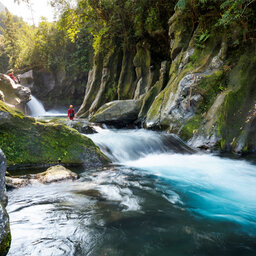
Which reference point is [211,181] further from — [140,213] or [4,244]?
[4,244]

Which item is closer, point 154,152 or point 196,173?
point 196,173

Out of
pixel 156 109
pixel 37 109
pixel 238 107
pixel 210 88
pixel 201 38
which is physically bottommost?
pixel 37 109

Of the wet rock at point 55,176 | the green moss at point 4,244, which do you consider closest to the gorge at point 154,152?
the green moss at point 4,244

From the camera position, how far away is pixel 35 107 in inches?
1040

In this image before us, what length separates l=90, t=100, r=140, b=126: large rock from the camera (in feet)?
41.7

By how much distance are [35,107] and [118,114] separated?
1748cm

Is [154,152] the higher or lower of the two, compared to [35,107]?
higher

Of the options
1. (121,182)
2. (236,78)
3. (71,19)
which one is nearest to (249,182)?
(121,182)

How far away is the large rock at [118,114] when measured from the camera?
12711 millimetres

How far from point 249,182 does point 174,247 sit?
3558 mm

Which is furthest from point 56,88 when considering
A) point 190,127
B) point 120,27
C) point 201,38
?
point 190,127

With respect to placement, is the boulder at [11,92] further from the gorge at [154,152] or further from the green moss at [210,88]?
the green moss at [210,88]

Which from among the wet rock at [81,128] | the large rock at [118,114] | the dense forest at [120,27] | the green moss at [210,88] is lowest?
the wet rock at [81,128]

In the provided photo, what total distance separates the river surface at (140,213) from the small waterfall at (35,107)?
861 inches
